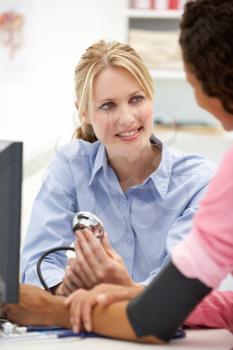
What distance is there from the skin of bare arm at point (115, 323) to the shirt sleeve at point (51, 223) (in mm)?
526

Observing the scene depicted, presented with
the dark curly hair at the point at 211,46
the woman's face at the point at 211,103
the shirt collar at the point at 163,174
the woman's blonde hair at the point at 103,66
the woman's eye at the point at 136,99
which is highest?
the dark curly hair at the point at 211,46

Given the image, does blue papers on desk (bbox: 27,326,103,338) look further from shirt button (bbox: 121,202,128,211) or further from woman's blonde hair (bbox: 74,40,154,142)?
woman's blonde hair (bbox: 74,40,154,142)

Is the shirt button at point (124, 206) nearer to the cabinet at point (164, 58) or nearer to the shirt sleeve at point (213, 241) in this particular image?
the shirt sleeve at point (213, 241)

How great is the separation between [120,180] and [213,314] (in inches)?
27.9

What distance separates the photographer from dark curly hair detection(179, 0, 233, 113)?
127 cm

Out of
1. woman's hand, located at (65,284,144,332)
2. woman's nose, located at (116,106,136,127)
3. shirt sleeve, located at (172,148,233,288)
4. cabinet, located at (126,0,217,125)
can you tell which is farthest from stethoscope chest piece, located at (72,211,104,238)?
cabinet, located at (126,0,217,125)

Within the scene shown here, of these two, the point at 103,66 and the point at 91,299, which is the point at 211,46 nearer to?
the point at 91,299

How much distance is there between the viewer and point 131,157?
2.15 m

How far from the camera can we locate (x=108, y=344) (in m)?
1.40

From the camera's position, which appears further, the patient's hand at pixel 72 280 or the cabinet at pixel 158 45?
the cabinet at pixel 158 45

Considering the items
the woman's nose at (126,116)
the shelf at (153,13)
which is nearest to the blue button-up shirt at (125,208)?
the woman's nose at (126,116)

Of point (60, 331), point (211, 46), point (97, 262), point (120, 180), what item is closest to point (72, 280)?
point (97, 262)

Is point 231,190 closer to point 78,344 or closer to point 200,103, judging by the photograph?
point 200,103

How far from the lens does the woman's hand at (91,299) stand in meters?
1.44
